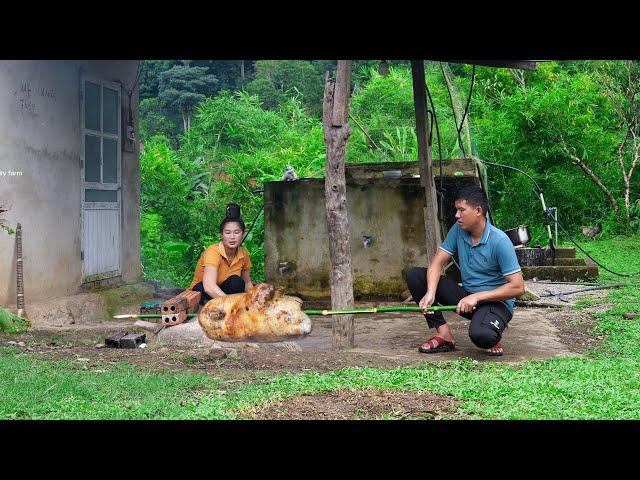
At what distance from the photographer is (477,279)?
667 centimetres

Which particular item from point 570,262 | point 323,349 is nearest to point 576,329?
point 323,349

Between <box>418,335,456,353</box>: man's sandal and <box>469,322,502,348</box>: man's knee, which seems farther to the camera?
<box>418,335,456,353</box>: man's sandal

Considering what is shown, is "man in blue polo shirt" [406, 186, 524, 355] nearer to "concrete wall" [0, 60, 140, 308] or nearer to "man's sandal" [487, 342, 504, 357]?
"man's sandal" [487, 342, 504, 357]

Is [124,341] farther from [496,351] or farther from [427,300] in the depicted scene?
[496,351]

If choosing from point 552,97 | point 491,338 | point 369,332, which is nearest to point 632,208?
point 552,97

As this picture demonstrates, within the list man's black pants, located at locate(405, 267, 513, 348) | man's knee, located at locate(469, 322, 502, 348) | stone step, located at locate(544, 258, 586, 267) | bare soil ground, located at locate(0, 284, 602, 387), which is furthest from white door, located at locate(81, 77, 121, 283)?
stone step, located at locate(544, 258, 586, 267)

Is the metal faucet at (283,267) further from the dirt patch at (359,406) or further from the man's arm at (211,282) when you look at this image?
the dirt patch at (359,406)

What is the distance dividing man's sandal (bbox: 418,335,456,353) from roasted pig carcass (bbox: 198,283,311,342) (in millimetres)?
2045

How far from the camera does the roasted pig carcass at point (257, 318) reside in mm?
5043

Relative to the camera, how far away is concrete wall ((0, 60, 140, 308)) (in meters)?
8.69

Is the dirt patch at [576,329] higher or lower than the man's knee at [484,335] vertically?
lower

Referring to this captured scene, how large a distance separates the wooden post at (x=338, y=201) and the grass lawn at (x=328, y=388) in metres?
1.02

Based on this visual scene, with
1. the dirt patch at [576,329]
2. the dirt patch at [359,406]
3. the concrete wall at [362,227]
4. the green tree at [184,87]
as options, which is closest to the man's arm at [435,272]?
the dirt patch at [576,329]

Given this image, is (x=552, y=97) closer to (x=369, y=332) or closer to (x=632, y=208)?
(x=632, y=208)
